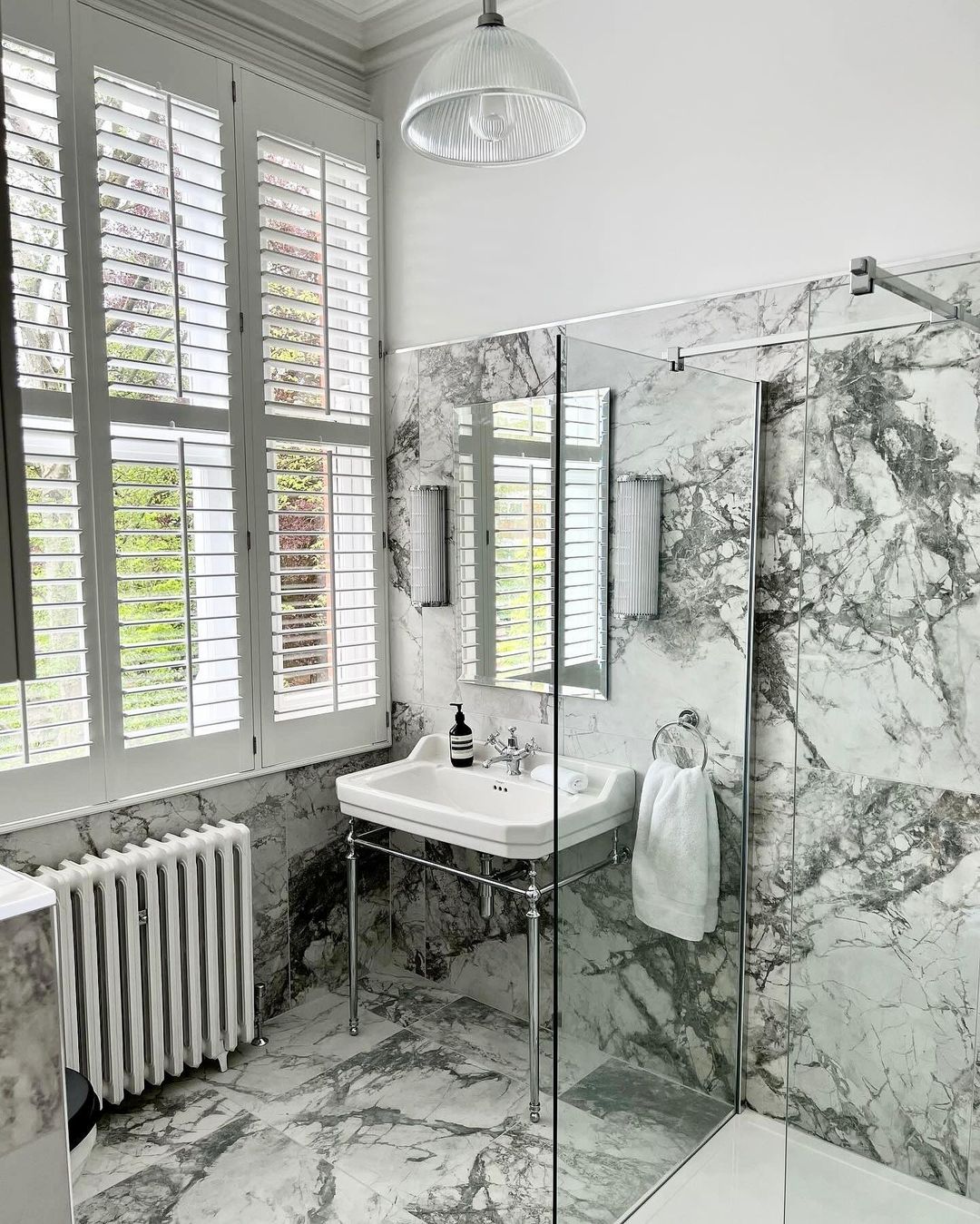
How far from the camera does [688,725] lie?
6.98 ft

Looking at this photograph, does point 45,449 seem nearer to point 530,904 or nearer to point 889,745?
point 530,904

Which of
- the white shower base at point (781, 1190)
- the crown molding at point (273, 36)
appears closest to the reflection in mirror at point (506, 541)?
the crown molding at point (273, 36)

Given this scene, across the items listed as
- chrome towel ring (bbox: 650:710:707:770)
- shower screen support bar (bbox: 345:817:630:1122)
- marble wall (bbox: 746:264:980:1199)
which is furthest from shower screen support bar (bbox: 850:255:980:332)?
shower screen support bar (bbox: 345:817:630:1122)

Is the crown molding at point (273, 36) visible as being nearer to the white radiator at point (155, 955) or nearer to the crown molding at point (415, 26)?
the crown molding at point (415, 26)

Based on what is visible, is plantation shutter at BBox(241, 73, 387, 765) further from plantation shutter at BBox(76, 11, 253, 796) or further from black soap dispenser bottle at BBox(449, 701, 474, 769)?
black soap dispenser bottle at BBox(449, 701, 474, 769)

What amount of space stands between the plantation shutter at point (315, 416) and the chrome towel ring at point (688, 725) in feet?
4.35

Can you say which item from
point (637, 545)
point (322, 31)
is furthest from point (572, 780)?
point (322, 31)

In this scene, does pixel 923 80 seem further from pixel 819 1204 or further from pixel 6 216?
pixel 819 1204

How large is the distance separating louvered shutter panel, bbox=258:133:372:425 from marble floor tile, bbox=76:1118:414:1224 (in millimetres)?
2039

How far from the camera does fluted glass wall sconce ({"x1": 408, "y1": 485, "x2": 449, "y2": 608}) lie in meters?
3.05

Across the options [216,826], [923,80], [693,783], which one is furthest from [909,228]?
[216,826]

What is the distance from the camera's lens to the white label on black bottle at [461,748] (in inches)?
115

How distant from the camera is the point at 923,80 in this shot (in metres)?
A: 2.05

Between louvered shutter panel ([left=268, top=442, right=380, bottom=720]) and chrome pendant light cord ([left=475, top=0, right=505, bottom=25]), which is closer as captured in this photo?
chrome pendant light cord ([left=475, top=0, right=505, bottom=25])
